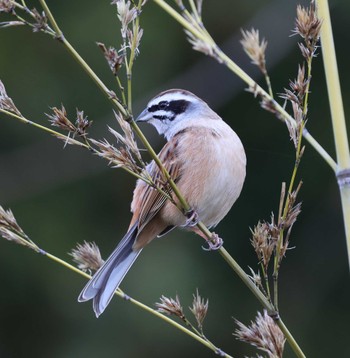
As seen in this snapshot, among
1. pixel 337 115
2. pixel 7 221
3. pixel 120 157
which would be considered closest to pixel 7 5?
pixel 120 157

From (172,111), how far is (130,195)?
15.3ft

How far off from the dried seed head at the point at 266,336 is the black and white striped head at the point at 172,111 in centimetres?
176

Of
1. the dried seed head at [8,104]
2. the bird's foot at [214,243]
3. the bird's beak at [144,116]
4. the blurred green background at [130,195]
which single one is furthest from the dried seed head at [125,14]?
the blurred green background at [130,195]

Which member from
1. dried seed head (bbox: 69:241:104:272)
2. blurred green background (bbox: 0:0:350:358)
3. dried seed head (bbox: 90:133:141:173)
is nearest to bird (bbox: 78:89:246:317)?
dried seed head (bbox: 69:241:104:272)

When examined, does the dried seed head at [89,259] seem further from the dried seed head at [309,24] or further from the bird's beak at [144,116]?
the bird's beak at [144,116]

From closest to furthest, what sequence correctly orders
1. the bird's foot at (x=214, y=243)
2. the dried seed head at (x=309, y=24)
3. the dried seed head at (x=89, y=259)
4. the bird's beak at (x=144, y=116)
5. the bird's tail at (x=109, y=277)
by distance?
1. the dried seed head at (x=309, y=24)
2. the dried seed head at (x=89, y=259)
3. the bird's foot at (x=214, y=243)
4. the bird's tail at (x=109, y=277)
5. the bird's beak at (x=144, y=116)

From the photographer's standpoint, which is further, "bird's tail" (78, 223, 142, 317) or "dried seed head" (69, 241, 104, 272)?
"bird's tail" (78, 223, 142, 317)

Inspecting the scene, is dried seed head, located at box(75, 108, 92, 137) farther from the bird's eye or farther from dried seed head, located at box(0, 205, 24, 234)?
the bird's eye

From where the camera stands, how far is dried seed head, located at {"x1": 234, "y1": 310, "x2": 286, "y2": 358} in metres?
2.08

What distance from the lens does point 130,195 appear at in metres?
8.55

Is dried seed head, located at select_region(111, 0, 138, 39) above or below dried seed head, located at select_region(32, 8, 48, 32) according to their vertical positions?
below

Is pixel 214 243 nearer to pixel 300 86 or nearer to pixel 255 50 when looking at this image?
pixel 300 86

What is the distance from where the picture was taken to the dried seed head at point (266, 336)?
2.08 m

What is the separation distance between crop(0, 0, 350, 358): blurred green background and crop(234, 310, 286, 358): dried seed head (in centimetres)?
545
